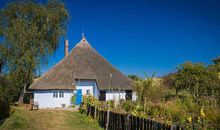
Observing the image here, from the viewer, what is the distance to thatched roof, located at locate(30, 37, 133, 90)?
3244cm

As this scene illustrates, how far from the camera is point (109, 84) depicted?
3347cm

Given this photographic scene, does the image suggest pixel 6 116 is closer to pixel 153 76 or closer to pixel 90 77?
pixel 153 76

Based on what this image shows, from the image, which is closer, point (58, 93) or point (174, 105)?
point (174, 105)

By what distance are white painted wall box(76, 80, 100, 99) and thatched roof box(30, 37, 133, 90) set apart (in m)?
0.52

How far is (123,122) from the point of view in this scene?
44.0ft

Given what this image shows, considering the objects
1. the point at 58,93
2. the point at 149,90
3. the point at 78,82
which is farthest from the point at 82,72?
the point at 149,90

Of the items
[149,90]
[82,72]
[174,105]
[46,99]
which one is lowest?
[46,99]

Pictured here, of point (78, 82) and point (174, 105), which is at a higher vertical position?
point (78, 82)

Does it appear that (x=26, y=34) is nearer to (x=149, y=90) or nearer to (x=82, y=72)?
(x=82, y=72)

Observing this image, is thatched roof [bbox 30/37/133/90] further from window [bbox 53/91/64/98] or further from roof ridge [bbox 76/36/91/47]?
window [bbox 53/91/64/98]

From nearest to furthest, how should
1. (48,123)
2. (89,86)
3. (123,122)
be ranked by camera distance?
(123,122)
(48,123)
(89,86)

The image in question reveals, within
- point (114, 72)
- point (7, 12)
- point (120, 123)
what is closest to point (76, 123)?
point (120, 123)

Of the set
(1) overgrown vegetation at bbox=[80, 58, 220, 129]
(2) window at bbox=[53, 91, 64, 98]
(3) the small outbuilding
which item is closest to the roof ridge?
(3) the small outbuilding

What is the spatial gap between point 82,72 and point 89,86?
216 cm
